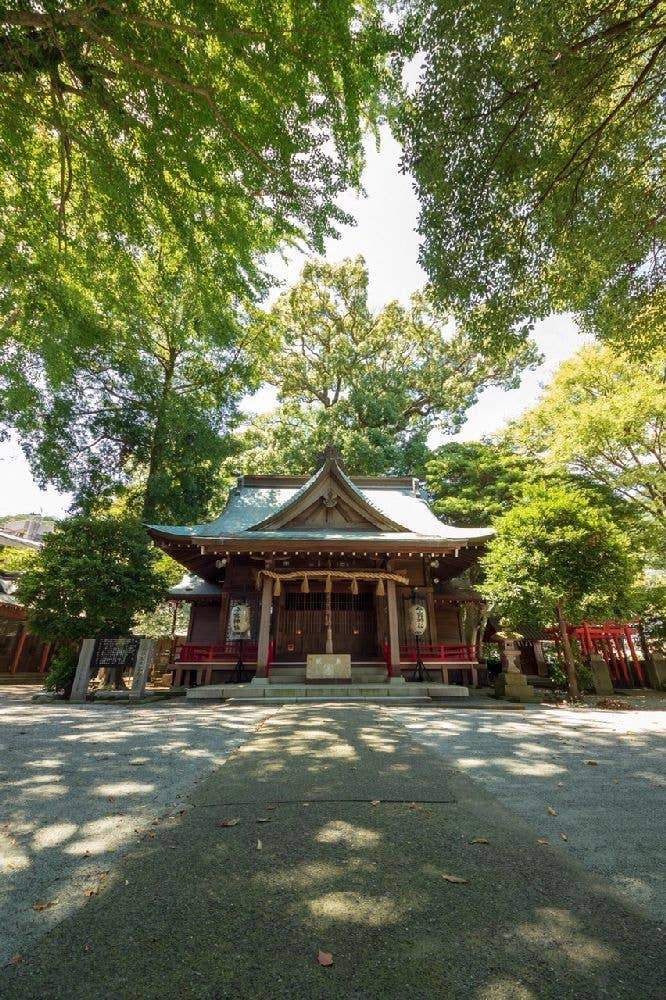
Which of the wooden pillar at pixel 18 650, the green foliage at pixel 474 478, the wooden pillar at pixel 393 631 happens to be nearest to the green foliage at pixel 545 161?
the wooden pillar at pixel 393 631

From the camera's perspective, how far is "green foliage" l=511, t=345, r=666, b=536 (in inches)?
551

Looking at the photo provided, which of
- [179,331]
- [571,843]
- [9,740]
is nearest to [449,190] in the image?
[571,843]

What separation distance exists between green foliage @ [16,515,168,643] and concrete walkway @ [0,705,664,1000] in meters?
8.98

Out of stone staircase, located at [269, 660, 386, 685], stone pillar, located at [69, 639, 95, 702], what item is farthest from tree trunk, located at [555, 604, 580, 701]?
stone pillar, located at [69, 639, 95, 702]

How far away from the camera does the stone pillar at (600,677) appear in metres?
13.9

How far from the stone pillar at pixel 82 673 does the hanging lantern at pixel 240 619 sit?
3.59 m

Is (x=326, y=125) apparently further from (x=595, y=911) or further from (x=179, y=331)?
(x=179, y=331)

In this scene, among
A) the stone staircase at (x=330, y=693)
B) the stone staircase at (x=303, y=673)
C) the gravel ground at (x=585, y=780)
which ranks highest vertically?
the stone staircase at (x=303, y=673)

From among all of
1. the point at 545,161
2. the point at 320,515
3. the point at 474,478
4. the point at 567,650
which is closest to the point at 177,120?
the point at 545,161

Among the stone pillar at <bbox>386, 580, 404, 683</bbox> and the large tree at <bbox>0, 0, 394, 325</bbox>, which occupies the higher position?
the large tree at <bbox>0, 0, 394, 325</bbox>

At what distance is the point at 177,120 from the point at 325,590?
10.5 metres

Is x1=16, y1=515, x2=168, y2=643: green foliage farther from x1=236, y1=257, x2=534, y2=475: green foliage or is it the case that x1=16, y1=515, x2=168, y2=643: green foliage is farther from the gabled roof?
x1=236, y1=257, x2=534, y2=475: green foliage

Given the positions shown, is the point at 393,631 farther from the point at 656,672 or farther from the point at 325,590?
the point at 656,672

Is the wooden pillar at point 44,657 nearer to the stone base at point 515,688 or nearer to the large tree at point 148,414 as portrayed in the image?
the large tree at point 148,414
